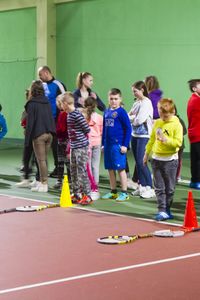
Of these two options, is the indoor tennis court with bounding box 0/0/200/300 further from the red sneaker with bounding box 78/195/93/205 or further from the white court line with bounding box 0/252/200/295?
the red sneaker with bounding box 78/195/93/205

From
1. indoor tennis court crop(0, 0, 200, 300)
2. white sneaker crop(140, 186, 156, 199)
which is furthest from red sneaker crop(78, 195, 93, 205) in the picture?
white sneaker crop(140, 186, 156, 199)

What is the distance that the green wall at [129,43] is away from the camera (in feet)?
60.3

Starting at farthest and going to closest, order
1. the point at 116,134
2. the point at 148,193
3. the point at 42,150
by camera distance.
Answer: the point at 42,150
the point at 148,193
the point at 116,134

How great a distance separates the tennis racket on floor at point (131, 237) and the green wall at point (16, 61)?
14.3 meters

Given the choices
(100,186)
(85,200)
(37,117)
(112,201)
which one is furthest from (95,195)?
(37,117)

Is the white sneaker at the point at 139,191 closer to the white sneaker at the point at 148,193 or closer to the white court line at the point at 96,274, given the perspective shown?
the white sneaker at the point at 148,193

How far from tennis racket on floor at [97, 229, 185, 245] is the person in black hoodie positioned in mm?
3874

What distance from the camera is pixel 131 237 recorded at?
25.8ft

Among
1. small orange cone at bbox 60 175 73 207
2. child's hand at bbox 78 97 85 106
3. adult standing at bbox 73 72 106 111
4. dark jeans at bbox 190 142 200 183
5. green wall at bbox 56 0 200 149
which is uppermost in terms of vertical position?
green wall at bbox 56 0 200 149

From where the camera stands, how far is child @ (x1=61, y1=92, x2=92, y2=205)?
1038 centimetres

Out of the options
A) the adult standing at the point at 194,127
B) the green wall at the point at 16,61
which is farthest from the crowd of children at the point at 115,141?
the green wall at the point at 16,61

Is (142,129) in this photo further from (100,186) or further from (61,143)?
(100,186)

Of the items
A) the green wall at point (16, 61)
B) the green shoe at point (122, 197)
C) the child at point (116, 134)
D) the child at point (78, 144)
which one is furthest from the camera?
the green wall at point (16, 61)

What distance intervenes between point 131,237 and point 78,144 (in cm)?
285
